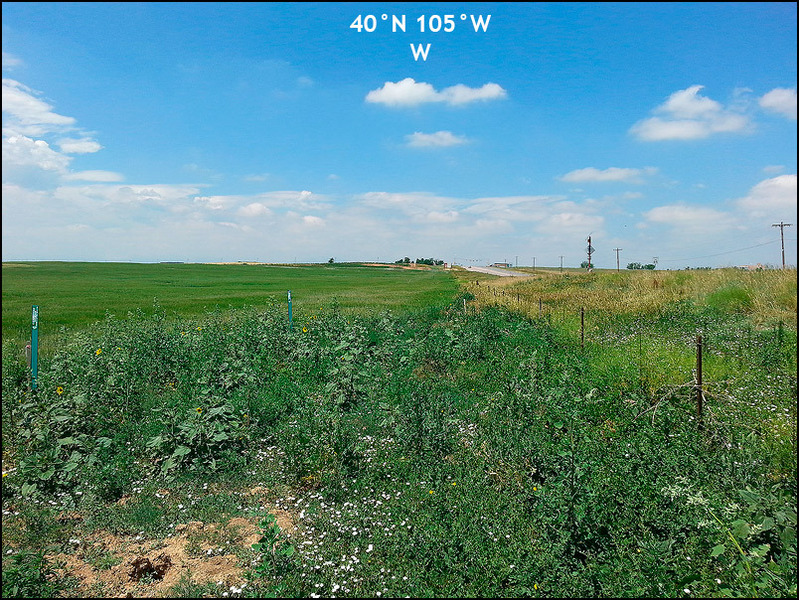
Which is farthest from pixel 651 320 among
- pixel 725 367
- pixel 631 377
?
pixel 631 377

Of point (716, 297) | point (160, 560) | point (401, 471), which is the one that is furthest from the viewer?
point (716, 297)

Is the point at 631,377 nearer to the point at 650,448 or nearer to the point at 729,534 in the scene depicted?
the point at 650,448

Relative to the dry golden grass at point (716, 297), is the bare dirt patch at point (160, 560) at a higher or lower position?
lower

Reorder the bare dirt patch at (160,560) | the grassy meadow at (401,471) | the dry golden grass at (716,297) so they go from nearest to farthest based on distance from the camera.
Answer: the grassy meadow at (401,471)
the bare dirt patch at (160,560)
the dry golden grass at (716,297)

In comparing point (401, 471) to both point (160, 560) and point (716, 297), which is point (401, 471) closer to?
point (160, 560)

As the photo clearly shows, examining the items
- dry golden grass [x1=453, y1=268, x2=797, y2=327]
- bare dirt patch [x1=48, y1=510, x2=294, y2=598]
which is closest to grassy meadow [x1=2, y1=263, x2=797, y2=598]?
bare dirt patch [x1=48, y1=510, x2=294, y2=598]

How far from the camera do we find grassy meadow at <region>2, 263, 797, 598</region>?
425cm

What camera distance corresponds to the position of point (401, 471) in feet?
20.8

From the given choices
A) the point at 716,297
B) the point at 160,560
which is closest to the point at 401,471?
Result: the point at 160,560

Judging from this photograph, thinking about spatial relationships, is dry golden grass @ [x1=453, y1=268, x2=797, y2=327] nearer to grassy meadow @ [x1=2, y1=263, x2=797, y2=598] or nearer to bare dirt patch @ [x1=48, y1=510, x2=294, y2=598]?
grassy meadow @ [x1=2, y1=263, x2=797, y2=598]

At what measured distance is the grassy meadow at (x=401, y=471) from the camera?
14.0ft

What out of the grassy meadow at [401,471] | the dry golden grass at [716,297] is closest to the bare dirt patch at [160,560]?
the grassy meadow at [401,471]

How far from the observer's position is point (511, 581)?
423 centimetres

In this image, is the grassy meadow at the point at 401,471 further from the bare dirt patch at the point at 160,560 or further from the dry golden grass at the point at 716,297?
the dry golden grass at the point at 716,297
